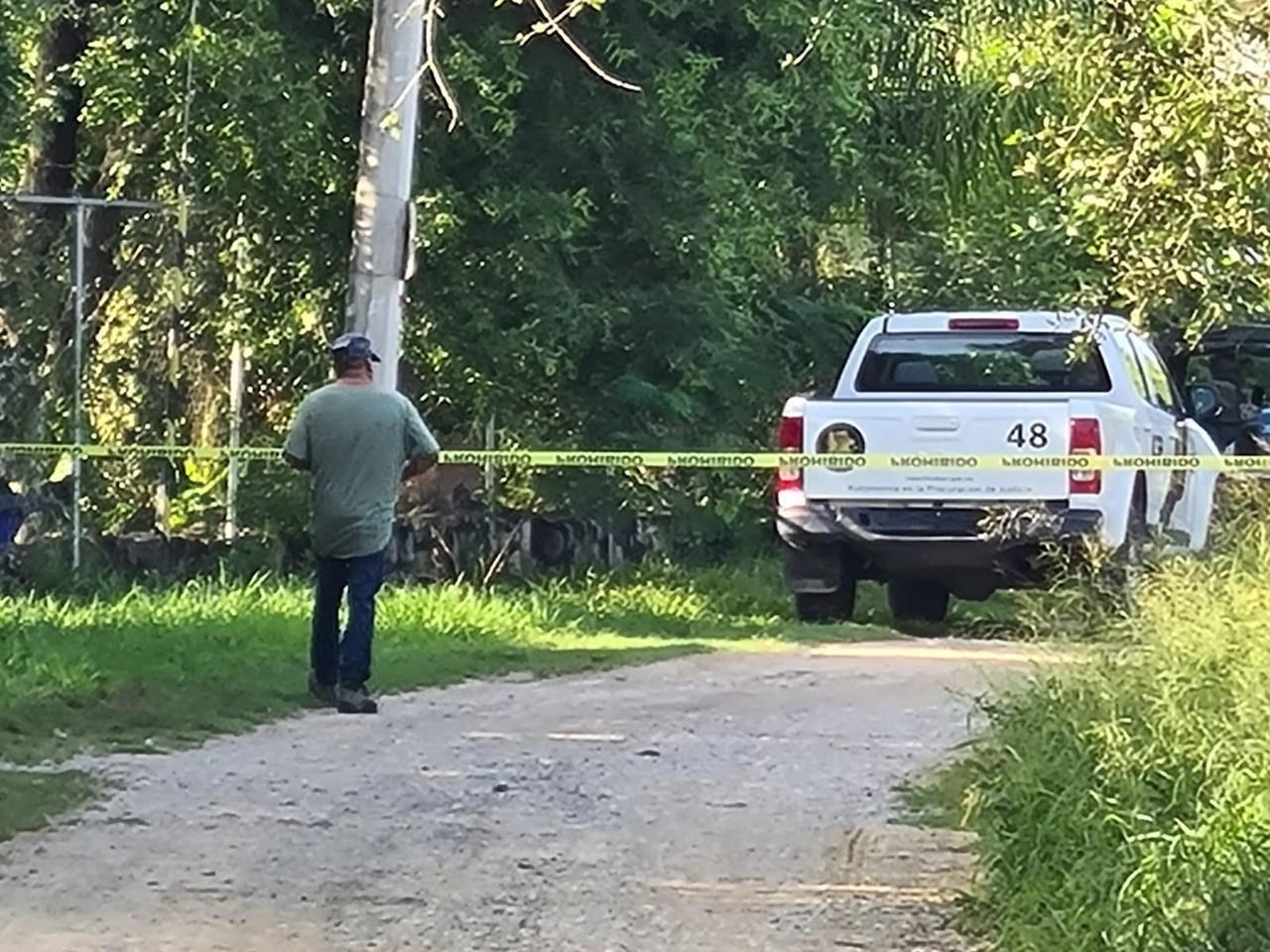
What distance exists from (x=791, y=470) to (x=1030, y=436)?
1.43 metres

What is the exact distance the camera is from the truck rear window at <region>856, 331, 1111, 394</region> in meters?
16.0

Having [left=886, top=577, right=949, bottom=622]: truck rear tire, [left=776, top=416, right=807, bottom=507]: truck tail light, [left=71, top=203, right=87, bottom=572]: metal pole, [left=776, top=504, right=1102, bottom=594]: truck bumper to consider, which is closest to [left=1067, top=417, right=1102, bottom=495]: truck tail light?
[left=776, top=504, right=1102, bottom=594]: truck bumper

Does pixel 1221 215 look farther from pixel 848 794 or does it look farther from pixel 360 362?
pixel 360 362

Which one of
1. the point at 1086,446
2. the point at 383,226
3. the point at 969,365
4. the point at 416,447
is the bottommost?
the point at 1086,446

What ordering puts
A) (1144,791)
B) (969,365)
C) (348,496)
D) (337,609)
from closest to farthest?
(1144,791) < (348,496) < (337,609) < (969,365)

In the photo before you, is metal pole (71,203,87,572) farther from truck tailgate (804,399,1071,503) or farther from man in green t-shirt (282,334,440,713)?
man in green t-shirt (282,334,440,713)

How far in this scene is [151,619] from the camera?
45.1ft

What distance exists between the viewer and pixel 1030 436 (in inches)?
590

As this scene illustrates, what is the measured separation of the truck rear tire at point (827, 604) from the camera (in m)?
16.5

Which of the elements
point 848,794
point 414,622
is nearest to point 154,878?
point 848,794

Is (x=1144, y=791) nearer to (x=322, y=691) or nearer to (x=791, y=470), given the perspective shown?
(x=322, y=691)

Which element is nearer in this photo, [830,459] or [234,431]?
[830,459]

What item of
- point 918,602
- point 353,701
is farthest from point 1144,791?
point 918,602

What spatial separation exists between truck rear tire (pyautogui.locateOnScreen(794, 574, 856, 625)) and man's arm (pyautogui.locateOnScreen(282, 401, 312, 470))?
5.56 metres
